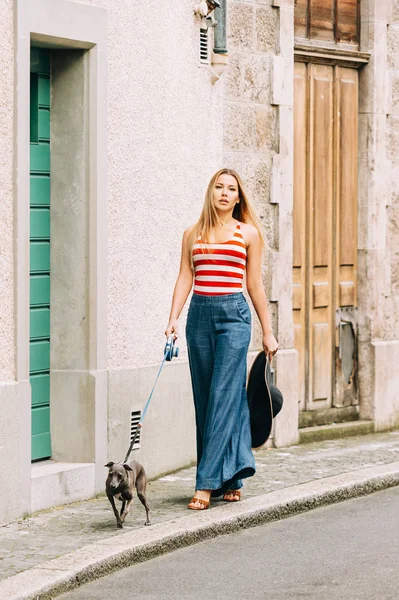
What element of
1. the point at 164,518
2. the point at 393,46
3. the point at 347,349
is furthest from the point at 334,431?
the point at 164,518

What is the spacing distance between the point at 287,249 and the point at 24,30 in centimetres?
389

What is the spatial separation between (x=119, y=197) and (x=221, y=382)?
149 cm

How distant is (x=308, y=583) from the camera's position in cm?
698

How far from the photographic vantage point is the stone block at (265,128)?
11.5 meters

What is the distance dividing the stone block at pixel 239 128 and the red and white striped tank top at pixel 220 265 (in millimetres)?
2549

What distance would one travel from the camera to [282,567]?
738cm

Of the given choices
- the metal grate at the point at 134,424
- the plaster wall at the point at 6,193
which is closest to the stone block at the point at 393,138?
the metal grate at the point at 134,424

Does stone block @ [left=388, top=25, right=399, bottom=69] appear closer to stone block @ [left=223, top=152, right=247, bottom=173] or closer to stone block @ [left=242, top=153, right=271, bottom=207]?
stone block @ [left=242, top=153, right=271, bottom=207]

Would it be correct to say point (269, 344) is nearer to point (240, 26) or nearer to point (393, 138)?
point (240, 26)

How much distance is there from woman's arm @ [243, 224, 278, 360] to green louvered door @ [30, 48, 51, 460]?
130 cm

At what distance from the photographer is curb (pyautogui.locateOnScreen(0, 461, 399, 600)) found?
673 centimetres

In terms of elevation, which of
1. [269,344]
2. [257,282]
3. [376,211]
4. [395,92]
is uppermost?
[395,92]

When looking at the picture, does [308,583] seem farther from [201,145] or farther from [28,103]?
[201,145]

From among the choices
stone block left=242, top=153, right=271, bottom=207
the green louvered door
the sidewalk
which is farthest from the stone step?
the green louvered door
